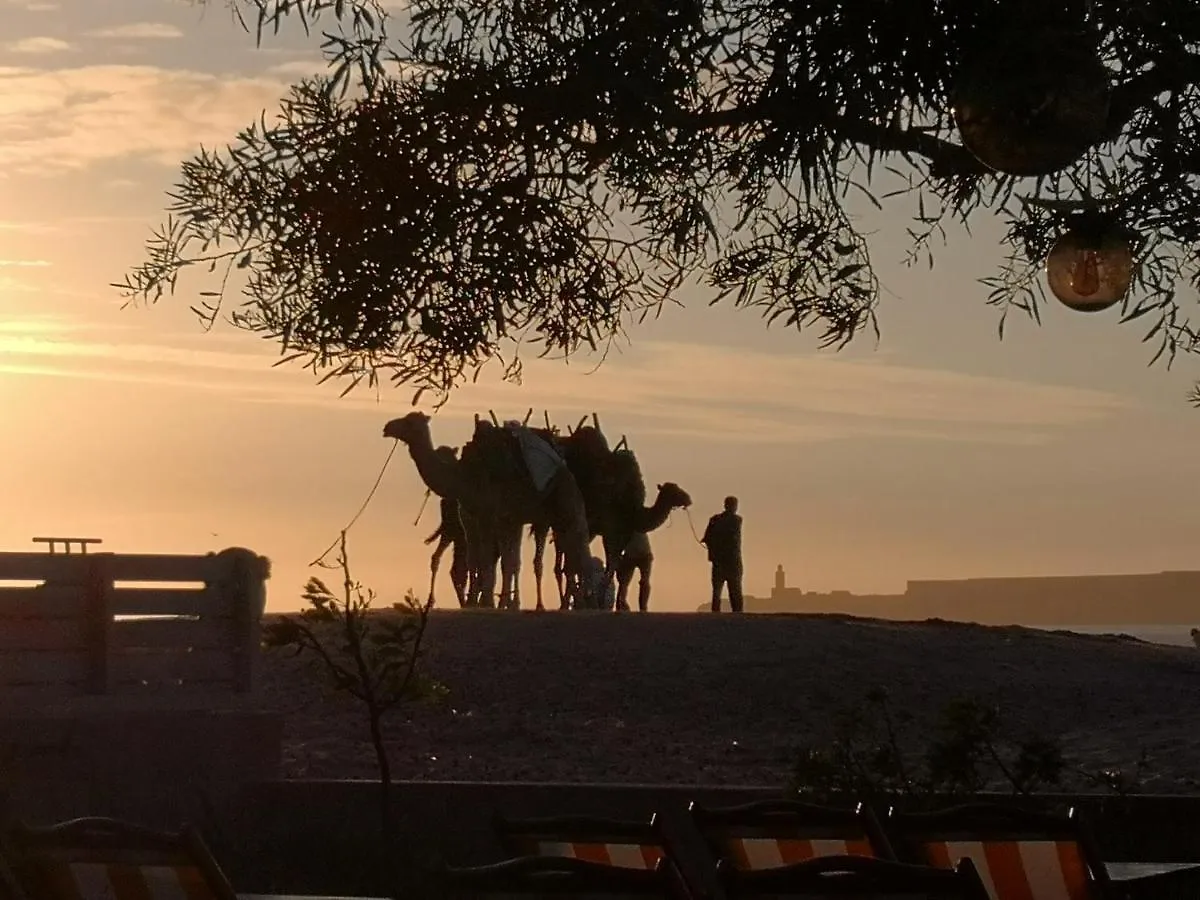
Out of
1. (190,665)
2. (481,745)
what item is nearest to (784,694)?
(481,745)

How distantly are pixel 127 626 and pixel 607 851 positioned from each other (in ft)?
30.4

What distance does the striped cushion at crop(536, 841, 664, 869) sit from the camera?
4.91 m

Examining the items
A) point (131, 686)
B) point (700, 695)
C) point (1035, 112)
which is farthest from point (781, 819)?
point (700, 695)

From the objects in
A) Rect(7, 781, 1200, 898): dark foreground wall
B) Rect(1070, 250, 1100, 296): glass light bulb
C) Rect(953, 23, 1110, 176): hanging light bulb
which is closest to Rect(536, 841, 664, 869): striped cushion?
Rect(953, 23, 1110, 176): hanging light bulb

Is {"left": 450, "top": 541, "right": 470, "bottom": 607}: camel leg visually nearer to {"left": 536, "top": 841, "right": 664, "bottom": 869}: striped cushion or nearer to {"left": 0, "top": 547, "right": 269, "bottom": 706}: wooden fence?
{"left": 0, "top": 547, "right": 269, "bottom": 706}: wooden fence

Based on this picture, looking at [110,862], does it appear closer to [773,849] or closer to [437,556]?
[773,849]

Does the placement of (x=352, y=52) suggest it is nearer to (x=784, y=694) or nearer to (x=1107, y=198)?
(x=1107, y=198)

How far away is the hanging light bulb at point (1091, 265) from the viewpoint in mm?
8477

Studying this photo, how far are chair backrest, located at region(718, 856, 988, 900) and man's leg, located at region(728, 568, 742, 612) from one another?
22.6 meters

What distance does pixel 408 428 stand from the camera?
26297mm

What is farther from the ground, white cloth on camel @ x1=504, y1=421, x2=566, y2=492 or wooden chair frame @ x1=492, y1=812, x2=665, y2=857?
white cloth on camel @ x1=504, y1=421, x2=566, y2=492

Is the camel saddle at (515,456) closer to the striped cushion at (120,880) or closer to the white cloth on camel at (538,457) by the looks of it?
the white cloth on camel at (538,457)

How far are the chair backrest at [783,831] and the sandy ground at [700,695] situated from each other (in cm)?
858

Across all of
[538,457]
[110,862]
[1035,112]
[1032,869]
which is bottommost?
[1032,869]
